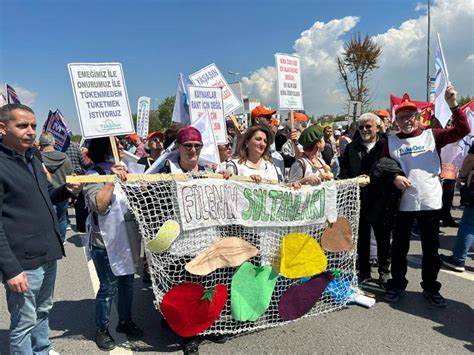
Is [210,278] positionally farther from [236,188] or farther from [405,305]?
[405,305]

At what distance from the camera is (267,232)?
131 inches

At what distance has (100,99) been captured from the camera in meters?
3.25

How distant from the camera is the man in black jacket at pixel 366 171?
14.4ft

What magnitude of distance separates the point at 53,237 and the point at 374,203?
3231 millimetres

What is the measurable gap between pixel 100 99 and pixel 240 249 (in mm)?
1818

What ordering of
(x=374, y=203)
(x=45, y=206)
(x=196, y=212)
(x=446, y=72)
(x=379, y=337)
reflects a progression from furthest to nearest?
(x=374, y=203)
(x=446, y=72)
(x=379, y=337)
(x=196, y=212)
(x=45, y=206)

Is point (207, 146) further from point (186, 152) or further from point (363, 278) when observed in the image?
point (363, 278)

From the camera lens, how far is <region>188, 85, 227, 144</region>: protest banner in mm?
4758

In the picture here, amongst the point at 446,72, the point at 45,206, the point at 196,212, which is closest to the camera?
the point at 45,206

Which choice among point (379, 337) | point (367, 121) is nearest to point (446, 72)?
point (367, 121)

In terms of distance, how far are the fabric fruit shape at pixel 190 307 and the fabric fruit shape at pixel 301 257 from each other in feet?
2.30

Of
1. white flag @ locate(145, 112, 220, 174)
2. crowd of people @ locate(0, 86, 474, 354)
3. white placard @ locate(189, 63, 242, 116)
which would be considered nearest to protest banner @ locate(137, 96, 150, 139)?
white placard @ locate(189, 63, 242, 116)

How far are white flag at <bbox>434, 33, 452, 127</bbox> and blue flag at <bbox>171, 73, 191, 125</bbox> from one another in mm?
3057

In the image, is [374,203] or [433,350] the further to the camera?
[374,203]
